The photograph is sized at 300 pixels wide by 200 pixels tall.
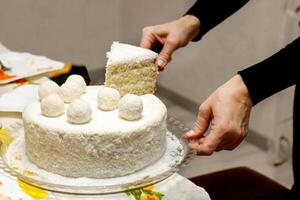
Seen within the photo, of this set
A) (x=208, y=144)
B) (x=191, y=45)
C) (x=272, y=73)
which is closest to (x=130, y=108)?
(x=208, y=144)

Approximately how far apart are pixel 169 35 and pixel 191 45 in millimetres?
1277

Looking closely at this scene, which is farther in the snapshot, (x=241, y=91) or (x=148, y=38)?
(x=148, y=38)

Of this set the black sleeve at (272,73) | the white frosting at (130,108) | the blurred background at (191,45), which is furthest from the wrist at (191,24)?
the blurred background at (191,45)

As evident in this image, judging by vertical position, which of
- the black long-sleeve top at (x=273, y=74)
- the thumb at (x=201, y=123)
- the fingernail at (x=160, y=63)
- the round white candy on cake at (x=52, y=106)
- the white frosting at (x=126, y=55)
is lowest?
the fingernail at (x=160, y=63)

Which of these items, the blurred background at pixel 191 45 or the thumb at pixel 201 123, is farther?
the blurred background at pixel 191 45

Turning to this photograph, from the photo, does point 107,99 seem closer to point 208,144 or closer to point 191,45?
point 208,144

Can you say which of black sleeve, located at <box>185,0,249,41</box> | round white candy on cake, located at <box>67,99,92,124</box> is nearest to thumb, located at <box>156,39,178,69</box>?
black sleeve, located at <box>185,0,249,41</box>

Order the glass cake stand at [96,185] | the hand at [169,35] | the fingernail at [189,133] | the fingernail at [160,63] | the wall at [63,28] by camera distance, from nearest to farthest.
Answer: the glass cake stand at [96,185] < the fingernail at [189,133] < the fingernail at [160,63] < the hand at [169,35] < the wall at [63,28]

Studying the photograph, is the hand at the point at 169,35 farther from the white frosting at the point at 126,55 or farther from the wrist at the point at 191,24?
the white frosting at the point at 126,55

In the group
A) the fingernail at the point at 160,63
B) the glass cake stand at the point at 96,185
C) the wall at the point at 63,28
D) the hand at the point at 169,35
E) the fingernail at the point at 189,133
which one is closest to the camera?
the glass cake stand at the point at 96,185

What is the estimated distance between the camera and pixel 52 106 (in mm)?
1030

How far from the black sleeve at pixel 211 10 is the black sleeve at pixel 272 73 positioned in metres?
0.46

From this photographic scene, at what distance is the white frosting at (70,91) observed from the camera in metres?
1.10

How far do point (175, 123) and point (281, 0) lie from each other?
1.43 meters
